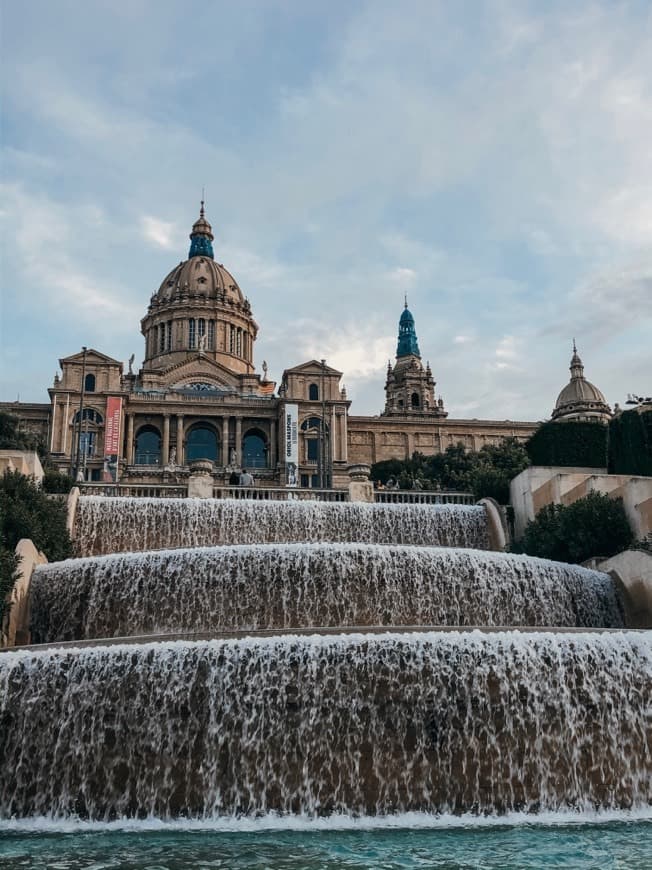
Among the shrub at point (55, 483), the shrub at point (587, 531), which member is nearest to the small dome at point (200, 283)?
the shrub at point (55, 483)

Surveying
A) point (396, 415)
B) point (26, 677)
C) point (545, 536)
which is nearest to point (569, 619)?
point (545, 536)

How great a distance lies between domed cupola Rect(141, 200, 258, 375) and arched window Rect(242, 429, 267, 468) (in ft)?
42.9

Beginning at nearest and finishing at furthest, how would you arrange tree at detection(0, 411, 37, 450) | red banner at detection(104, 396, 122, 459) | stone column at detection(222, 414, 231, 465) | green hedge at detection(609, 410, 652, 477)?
1. green hedge at detection(609, 410, 652, 477)
2. tree at detection(0, 411, 37, 450)
3. red banner at detection(104, 396, 122, 459)
4. stone column at detection(222, 414, 231, 465)

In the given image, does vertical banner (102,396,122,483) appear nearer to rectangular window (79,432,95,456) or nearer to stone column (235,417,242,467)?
rectangular window (79,432,95,456)

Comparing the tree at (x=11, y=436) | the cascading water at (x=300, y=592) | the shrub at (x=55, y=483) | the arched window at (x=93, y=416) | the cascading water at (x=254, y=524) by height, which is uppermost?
the arched window at (x=93, y=416)

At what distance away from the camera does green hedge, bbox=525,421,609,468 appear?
35844mm

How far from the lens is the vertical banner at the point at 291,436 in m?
74.6

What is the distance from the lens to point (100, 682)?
13758mm

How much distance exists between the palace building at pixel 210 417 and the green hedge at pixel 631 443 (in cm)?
3551

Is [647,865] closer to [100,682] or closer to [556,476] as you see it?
[100,682]

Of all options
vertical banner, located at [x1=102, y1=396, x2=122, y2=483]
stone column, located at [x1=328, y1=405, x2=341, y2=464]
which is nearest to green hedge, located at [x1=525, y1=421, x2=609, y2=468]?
vertical banner, located at [x1=102, y1=396, x2=122, y2=483]

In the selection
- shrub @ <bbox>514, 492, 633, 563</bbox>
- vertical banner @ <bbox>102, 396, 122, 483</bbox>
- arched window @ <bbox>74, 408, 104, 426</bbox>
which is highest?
arched window @ <bbox>74, 408, 104, 426</bbox>

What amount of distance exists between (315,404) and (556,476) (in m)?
53.4

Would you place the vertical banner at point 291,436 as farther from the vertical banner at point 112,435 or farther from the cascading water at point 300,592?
the cascading water at point 300,592
